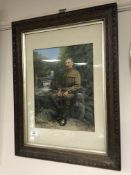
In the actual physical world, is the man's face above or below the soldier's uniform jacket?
above

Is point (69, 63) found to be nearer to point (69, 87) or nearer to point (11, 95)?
point (69, 87)

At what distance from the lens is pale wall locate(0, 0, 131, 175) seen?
1299mm

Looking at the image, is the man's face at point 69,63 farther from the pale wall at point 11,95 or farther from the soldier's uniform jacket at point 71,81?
the pale wall at point 11,95

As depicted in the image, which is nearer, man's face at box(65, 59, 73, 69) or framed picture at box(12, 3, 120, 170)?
framed picture at box(12, 3, 120, 170)

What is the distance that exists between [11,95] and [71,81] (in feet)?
1.47

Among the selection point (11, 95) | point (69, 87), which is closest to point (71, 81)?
point (69, 87)

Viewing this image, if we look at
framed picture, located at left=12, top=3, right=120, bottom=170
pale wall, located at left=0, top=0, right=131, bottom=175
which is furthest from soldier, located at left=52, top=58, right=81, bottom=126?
pale wall, located at left=0, top=0, right=131, bottom=175

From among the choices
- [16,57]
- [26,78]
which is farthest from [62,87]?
[16,57]

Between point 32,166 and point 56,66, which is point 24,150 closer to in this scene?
point 32,166

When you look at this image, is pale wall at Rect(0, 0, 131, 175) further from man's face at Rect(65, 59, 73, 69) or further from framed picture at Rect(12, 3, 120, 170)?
man's face at Rect(65, 59, 73, 69)

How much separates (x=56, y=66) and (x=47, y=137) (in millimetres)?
423

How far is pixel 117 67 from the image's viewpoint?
1305 mm

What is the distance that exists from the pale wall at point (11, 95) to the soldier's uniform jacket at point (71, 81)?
0.80 feet

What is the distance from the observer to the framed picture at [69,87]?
4.33 ft
